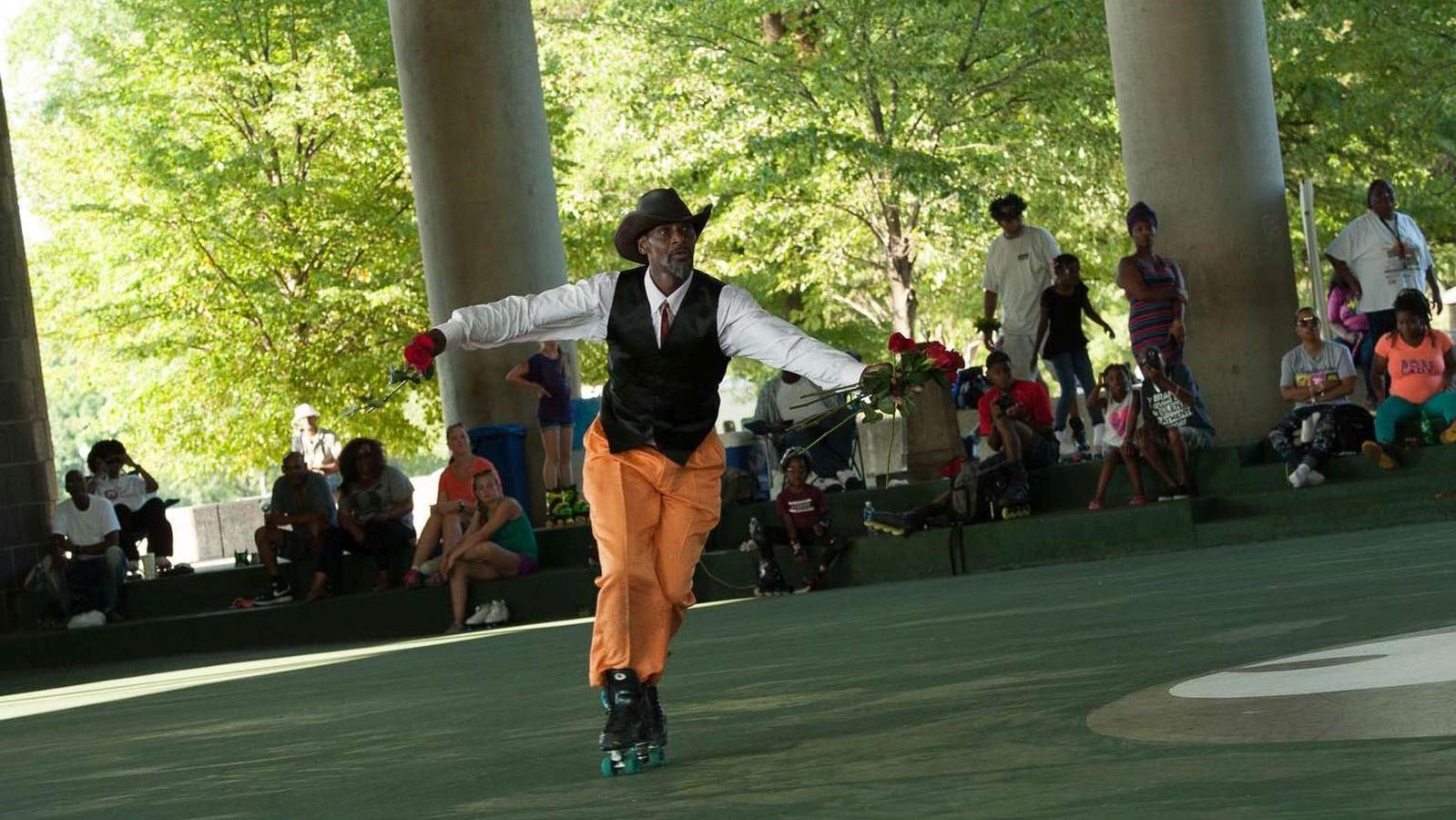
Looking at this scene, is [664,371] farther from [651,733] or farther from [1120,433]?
[1120,433]

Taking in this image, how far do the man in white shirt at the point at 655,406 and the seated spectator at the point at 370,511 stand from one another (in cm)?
1115

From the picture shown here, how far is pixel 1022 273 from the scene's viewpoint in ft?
59.1

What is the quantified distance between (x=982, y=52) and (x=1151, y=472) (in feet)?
44.2

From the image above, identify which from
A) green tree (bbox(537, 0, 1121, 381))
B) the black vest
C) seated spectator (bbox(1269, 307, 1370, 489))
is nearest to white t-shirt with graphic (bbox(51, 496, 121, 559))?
seated spectator (bbox(1269, 307, 1370, 489))

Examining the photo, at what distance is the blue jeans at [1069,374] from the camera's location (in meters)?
17.3

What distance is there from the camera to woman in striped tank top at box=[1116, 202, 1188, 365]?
16.2 metres

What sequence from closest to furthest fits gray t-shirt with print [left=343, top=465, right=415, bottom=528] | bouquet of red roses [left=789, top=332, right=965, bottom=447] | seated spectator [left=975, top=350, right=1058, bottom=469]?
bouquet of red roses [left=789, top=332, right=965, bottom=447] < seated spectator [left=975, top=350, right=1058, bottom=469] < gray t-shirt with print [left=343, top=465, right=415, bottom=528]

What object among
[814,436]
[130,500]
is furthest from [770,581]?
[130,500]

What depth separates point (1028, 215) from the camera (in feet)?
105

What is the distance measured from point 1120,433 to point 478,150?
6.82 meters

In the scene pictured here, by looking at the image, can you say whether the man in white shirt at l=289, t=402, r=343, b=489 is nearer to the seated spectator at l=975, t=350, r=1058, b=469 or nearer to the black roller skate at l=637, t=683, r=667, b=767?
the seated spectator at l=975, t=350, r=1058, b=469

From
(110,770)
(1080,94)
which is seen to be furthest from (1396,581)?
(1080,94)

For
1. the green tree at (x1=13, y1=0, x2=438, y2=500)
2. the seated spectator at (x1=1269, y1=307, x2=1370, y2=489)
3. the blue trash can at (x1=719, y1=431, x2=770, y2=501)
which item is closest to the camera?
the seated spectator at (x1=1269, y1=307, x2=1370, y2=489)

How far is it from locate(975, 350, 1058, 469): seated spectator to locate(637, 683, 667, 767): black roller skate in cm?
957
